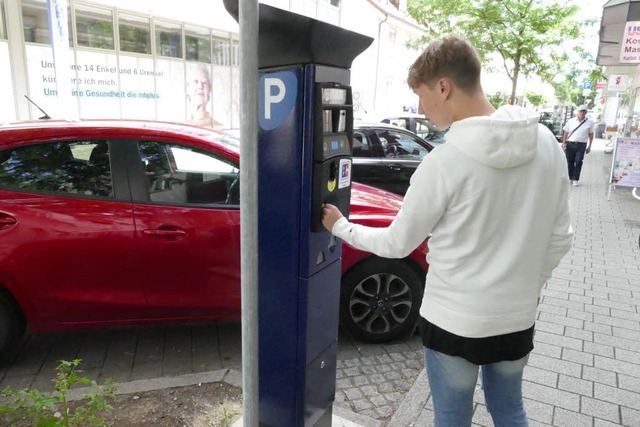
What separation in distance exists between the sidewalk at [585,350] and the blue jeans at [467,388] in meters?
0.91

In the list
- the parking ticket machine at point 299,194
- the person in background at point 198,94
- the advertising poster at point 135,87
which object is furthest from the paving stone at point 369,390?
the person in background at point 198,94

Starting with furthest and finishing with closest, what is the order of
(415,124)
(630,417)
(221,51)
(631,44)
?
(221,51), (415,124), (631,44), (630,417)

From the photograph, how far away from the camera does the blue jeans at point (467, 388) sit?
1.70m

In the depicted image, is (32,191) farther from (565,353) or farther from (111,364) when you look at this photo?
(565,353)

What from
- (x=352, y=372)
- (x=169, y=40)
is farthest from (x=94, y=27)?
(x=352, y=372)

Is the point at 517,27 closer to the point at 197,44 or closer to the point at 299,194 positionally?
the point at 197,44

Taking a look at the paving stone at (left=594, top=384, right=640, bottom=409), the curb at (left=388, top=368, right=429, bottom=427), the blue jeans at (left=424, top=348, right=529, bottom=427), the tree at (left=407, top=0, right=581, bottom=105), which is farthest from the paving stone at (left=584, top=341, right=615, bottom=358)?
the tree at (left=407, top=0, right=581, bottom=105)

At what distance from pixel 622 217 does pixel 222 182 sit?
7.25m

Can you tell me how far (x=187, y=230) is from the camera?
313 centimetres

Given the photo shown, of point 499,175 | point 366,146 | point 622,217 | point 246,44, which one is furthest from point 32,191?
point 622,217

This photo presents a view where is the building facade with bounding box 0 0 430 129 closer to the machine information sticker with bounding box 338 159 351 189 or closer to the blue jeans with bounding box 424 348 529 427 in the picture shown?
the machine information sticker with bounding box 338 159 351 189

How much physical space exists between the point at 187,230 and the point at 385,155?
15.8 ft

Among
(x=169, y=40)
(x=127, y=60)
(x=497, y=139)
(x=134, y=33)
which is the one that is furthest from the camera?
(x=169, y=40)

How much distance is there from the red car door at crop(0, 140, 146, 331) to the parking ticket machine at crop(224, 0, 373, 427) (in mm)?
1309
